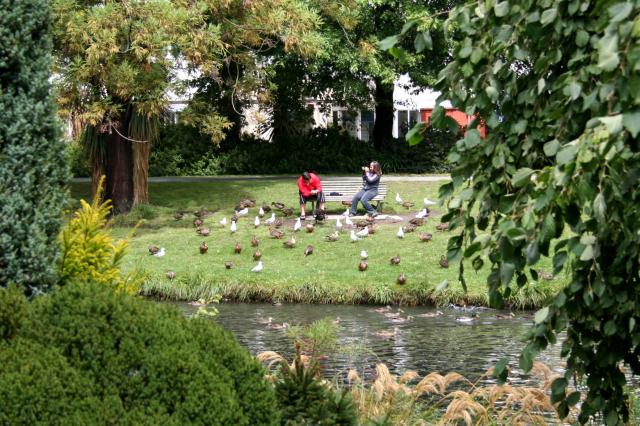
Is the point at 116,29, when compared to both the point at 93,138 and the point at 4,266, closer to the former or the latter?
the point at 93,138

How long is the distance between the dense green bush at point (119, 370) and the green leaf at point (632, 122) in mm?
2399

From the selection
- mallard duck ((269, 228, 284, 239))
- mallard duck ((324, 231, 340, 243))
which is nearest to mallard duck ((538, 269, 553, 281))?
mallard duck ((324, 231, 340, 243))

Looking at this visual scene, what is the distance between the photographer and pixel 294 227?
72.7ft

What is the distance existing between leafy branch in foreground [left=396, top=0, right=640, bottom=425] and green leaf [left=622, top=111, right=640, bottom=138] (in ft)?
0.43

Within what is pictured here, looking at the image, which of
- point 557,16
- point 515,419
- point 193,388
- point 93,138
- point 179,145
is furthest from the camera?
point 179,145

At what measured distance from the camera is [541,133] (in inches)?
190

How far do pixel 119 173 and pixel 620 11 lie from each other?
71.4ft

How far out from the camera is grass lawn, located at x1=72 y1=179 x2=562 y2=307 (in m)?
17.0

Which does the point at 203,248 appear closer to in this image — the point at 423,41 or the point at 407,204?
the point at 407,204

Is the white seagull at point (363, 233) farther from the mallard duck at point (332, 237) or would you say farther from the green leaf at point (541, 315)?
the green leaf at point (541, 315)

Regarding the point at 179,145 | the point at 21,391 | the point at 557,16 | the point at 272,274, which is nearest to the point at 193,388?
the point at 21,391

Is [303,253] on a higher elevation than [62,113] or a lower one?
lower

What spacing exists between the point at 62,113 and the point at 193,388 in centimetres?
1647

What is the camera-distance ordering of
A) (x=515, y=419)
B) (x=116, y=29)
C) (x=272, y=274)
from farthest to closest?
(x=116, y=29)
(x=272, y=274)
(x=515, y=419)
